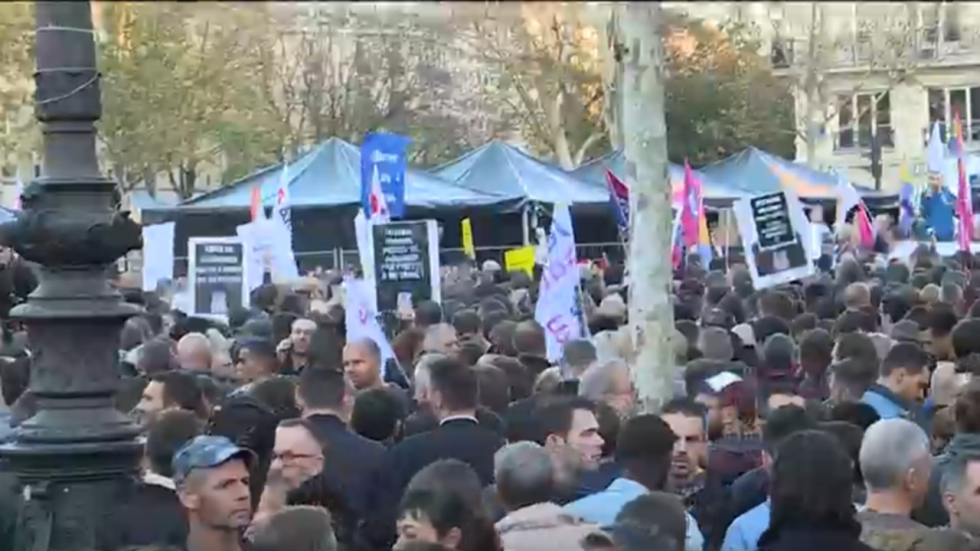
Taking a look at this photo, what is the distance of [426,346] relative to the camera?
11398mm

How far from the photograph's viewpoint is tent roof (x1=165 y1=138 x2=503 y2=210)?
29891 mm

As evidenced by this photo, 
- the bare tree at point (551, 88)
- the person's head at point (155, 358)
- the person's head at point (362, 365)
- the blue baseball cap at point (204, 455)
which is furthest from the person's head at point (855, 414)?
the bare tree at point (551, 88)

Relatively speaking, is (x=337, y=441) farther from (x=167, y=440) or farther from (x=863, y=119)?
(x=863, y=119)

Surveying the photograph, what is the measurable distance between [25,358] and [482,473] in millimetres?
3067

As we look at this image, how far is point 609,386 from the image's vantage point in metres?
8.72

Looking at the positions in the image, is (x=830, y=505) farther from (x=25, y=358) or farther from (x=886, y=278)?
(x=886, y=278)

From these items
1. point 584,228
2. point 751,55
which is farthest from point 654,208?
point 751,55

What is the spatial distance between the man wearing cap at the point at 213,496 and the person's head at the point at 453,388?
6.29 feet

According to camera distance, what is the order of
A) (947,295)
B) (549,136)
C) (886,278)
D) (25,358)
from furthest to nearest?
(549,136), (886,278), (947,295), (25,358)

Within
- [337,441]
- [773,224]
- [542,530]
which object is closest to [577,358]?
[337,441]

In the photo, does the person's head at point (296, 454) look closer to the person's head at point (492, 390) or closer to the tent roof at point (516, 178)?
the person's head at point (492, 390)

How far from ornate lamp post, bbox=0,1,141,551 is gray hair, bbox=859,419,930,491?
2306 mm

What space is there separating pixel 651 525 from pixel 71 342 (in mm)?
1819

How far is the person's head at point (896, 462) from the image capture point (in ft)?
19.5
